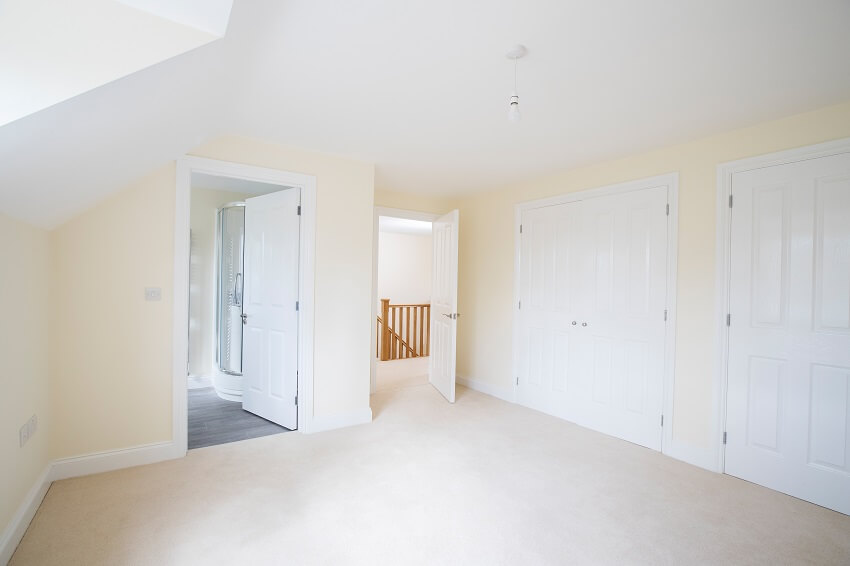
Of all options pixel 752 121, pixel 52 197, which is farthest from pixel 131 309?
pixel 752 121

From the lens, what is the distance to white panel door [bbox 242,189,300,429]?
3432 millimetres

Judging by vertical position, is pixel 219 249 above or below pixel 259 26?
below

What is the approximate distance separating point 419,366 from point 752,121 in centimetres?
494

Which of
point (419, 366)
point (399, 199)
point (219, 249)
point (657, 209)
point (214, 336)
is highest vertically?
point (399, 199)

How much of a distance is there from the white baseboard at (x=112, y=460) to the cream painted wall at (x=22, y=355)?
127 mm

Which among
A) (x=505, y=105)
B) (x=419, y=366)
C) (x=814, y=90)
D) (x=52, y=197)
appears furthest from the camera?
(x=419, y=366)

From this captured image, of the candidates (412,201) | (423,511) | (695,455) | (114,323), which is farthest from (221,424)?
(695,455)

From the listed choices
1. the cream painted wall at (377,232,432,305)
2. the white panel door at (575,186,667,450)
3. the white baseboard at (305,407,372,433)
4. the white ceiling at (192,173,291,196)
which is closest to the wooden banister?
the cream painted wall at (377,232,432,305)

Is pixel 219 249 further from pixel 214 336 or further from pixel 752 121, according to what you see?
pixel 752 121

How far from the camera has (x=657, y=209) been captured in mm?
3170

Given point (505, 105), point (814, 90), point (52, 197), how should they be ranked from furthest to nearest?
point (505, 105)
point (814, 90)
point (52, 197)

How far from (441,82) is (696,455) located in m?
3.22

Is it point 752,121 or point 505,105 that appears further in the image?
point 752,121

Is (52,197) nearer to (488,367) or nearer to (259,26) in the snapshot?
(259,26)
